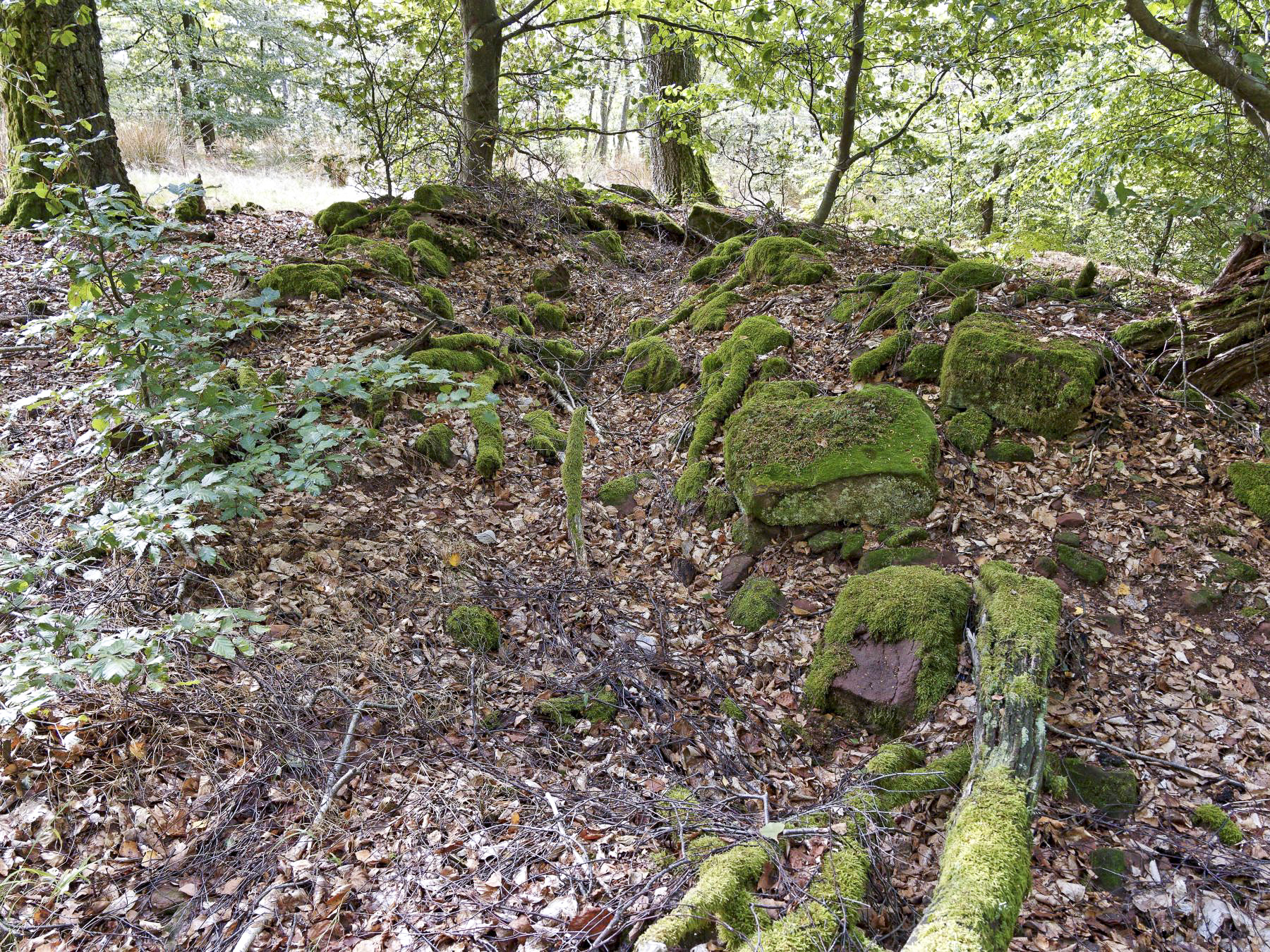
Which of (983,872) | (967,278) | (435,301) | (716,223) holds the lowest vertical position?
(983,872)

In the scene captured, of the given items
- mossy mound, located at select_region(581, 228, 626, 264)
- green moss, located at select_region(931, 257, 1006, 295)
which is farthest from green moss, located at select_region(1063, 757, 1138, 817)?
mossy mound, located at select_region(581, 228, 626, 264)

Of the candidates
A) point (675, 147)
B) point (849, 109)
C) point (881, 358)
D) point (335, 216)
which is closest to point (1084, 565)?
point (881, 358)

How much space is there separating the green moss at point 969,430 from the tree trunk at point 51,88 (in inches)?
322

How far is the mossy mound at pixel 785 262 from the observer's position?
795 cm

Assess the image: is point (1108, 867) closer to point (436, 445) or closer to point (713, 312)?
point (436, 445)

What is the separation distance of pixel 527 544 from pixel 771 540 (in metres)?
1.88

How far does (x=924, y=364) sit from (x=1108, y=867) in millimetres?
4115

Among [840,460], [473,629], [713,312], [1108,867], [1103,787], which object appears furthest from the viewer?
[713,312]

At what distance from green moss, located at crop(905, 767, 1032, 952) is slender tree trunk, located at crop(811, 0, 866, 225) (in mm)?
7424

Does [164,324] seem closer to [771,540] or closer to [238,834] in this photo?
[238,834]

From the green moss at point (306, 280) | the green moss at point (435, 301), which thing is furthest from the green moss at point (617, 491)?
the green moss at point (306, 280)

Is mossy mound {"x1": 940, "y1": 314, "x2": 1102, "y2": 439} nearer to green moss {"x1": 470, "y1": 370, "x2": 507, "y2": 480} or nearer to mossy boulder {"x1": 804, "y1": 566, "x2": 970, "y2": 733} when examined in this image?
mossy boulder {"x1": 804, "y1": 566, "x2": 970, "y2": 733}

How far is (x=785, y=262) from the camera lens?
323 inches

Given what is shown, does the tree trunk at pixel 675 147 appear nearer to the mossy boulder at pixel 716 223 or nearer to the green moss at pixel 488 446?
the mossy boulder at pixel 716 223
